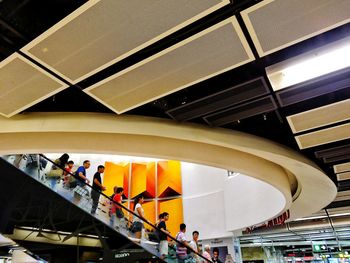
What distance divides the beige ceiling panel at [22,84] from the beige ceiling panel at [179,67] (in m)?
0.44

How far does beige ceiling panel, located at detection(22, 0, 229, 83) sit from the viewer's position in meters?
2.18

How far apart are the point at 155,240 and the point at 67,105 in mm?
3849

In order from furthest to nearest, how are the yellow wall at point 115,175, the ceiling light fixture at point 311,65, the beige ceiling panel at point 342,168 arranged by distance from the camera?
the yellow wall at point 115,175, the beige ceiling panel at point 342,168, the ceiling light fixture at point 311,65

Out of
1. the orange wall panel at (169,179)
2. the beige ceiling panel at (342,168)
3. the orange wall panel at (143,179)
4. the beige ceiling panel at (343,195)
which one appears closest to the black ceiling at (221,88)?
the beige ceiling panel at (342,168)

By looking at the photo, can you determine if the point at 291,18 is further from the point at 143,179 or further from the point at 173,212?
the point at 143,179

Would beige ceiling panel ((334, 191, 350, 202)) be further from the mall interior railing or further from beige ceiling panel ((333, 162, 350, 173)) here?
the mall interior railing

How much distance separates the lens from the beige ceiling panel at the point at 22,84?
2910 mm

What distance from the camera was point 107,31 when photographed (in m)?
2.42

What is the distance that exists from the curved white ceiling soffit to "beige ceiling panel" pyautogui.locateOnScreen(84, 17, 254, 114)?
2.55 feet

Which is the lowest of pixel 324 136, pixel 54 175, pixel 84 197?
pixel 84 197

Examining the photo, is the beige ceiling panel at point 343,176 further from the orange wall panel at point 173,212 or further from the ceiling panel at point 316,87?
the orange wall panel at point 173,212

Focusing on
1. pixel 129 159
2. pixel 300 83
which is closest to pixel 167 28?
pixel 300 83

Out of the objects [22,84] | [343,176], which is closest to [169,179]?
[343,176]

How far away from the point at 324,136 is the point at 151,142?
2.62 m
